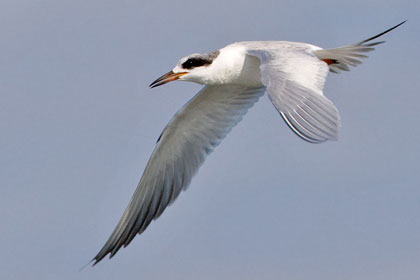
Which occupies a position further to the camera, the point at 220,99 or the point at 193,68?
the point at 220,99

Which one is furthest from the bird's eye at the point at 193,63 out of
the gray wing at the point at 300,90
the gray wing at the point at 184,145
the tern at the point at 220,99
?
the gray wing at the point at 184,145

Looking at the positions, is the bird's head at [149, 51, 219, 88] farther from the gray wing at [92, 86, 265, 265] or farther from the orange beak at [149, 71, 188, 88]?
the gray wing at [92, 86, 265, 265]

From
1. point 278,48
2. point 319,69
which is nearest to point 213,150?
point 278,48

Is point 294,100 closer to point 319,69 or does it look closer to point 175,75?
point 319,69

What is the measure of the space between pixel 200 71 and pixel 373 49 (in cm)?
213

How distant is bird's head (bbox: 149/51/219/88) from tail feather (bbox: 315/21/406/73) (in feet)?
4.37

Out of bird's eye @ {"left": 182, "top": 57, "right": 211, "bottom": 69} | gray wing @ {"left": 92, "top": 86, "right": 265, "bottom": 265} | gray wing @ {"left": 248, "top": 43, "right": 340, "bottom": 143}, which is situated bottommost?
gray wing @ {"left": 92, "top": 86, "right": 265, "bottom": 265}

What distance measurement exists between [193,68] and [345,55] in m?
1.88

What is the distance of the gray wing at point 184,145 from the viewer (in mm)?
14531

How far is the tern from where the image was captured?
11328 mm

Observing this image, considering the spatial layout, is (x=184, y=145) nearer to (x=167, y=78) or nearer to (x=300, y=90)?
(x=167, y=78)

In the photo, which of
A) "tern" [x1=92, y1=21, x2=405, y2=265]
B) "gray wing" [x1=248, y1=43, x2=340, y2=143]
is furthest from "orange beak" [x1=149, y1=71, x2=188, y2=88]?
"gray wing" [x1=248, y1=43, x2=340, y2=143]

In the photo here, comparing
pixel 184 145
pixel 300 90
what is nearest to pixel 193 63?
pixel 184 145

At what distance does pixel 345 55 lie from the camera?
1374 cm
